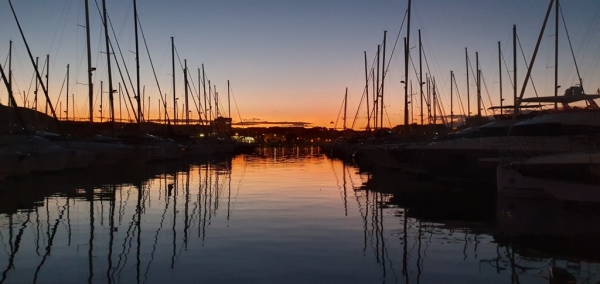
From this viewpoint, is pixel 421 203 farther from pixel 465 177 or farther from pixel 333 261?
pixel 333 261

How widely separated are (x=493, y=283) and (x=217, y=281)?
161 inches

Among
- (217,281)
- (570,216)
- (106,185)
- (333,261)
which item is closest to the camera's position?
(217,281)

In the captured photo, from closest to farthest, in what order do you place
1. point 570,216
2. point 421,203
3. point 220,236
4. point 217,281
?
point 217,281, point 220,236, point 570,216, point 421,203

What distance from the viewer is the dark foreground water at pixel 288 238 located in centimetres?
933

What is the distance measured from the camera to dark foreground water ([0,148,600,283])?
9.33 meters

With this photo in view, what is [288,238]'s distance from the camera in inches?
490

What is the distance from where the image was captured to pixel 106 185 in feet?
79.2

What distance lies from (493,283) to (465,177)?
52.2 feet

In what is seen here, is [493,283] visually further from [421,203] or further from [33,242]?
[421,203]

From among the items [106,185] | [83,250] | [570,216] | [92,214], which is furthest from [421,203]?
[106,185]

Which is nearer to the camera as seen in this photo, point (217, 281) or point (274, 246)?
point (217, 281)

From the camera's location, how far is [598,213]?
15.8 m

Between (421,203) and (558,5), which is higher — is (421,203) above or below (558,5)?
below

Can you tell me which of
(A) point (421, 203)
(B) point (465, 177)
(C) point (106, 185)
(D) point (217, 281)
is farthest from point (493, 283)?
(C) point (106, 185)
